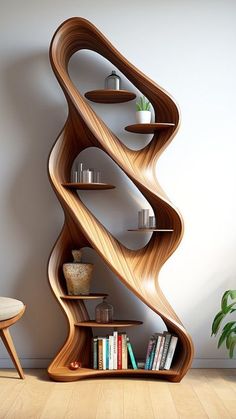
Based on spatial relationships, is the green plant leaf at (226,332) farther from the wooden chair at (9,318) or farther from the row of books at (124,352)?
the wooden chair at (9,318)

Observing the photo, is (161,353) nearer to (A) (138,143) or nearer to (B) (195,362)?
(B) (195,362)

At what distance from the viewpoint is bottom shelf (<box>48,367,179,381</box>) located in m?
4.18

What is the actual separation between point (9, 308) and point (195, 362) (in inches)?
54.1

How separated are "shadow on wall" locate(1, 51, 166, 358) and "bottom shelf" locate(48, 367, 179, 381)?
0.35 m

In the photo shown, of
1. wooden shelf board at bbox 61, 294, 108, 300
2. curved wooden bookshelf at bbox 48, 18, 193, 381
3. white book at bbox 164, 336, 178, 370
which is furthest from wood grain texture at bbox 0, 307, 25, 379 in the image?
white book at bbox 164, 336, 178, 370

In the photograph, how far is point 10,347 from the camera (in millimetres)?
4207

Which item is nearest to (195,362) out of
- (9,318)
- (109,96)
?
(9,318)

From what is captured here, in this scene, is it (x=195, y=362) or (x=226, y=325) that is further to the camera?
(x=195, y=362)

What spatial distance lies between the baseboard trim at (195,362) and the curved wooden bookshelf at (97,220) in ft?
0.95

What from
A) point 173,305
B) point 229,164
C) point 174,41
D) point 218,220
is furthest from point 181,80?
point 173,305

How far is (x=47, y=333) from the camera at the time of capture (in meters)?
4.64

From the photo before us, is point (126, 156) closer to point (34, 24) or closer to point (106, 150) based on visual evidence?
point (106, 150)

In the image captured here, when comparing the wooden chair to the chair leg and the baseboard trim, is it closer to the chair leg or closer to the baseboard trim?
the chair leg

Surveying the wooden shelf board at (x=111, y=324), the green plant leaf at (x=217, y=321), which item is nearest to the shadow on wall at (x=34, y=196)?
the wooden shelf board at (x=111, y=324)
